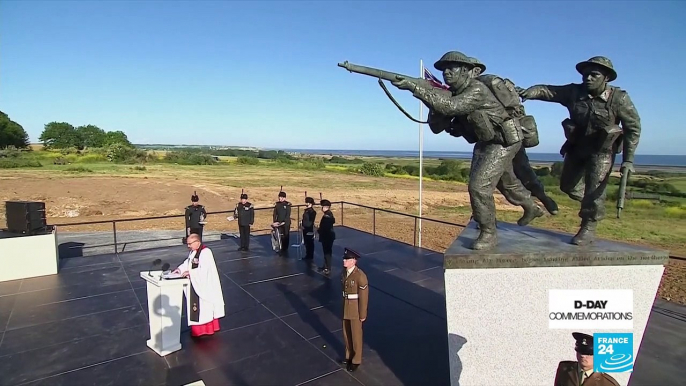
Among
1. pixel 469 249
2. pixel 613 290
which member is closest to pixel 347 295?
pixel 469 249

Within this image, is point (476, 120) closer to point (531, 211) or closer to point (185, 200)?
point (531, 211)

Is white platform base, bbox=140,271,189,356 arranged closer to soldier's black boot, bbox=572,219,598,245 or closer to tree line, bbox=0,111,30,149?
soldier's black boot, bbox=572,219,598,245

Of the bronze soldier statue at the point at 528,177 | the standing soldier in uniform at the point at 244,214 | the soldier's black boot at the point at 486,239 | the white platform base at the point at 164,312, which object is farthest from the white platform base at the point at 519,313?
the standing soldier in uniform at the point at 244,214

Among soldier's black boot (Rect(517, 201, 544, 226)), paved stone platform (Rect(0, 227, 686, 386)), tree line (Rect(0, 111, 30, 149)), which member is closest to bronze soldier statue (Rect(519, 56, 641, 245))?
soldier's black boot (Rect(517, 201, 544, 226))

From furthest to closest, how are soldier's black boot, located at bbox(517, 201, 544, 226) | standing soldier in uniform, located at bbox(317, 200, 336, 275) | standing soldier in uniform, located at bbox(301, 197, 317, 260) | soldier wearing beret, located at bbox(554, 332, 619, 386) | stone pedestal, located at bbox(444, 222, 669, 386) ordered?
standing soldier in uniform, located at bbox(301, 197, 317, 260) < standing soldier in uniform, located at bbox(317, 200, 336, 275) < soldier's black boot, located at bbox(517, 201, 544, 226) < stone pedestal, located at bbox(444, 222, 669, 386) < soldier wearing beret, located at bbox(554, 332, 619, 386)

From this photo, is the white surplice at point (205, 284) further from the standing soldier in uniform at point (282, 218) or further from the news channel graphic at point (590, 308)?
the standing soldier in uniform at point (282, 218)

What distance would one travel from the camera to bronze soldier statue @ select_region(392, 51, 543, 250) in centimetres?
→ 411

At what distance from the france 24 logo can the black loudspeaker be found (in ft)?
32.4

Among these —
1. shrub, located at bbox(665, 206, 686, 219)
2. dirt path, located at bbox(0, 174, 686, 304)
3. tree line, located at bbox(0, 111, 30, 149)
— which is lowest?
shrub, located at bbox(665, 206, 686, 219)

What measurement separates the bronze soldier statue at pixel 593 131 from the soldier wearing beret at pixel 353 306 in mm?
2399

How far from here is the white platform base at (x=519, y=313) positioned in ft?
13.1

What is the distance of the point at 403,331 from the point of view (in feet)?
18.7

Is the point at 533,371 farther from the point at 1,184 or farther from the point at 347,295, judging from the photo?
the point at 1,184

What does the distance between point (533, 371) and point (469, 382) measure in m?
0.62
